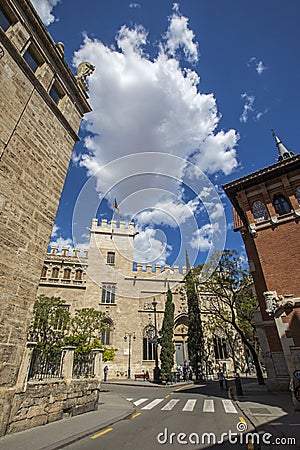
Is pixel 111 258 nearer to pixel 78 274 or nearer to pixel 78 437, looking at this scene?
pixel 78 274

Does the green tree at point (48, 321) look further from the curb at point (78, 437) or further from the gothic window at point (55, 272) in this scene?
the curb at point (78, 437)

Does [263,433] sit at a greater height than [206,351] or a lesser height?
lesser

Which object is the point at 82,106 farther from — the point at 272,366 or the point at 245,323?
the point at 245,323

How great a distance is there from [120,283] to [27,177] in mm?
24445

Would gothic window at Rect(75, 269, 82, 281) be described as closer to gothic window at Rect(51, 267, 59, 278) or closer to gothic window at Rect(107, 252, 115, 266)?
gothic window at Rect(51, 267, 59, 278)

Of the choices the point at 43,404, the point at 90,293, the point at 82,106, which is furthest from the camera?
the point at 90,293

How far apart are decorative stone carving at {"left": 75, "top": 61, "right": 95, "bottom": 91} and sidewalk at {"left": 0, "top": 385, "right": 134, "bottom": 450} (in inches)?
532

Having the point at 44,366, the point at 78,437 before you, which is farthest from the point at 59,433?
the point at 44,366

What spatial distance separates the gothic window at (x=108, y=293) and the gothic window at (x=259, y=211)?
Answer: 2132cm

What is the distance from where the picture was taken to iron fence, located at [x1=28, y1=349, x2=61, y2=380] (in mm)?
7004

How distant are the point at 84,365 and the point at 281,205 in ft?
40.8

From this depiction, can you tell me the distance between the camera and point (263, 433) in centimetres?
578

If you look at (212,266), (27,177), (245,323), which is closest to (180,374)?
(245,323)

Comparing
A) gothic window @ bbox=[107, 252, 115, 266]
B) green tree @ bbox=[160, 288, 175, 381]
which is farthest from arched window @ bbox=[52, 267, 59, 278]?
green tree @ bbox=[160, 288, 175, 381]
